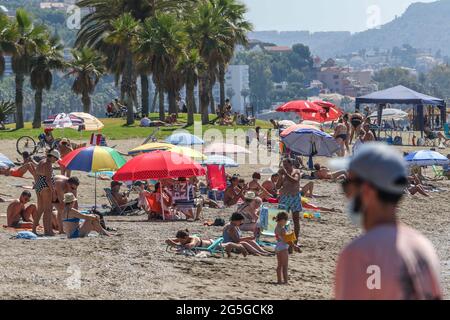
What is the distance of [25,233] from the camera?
14312 millimetres

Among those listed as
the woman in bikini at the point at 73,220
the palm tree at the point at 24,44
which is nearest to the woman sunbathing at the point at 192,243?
the woman in bikini at the point at 73,220

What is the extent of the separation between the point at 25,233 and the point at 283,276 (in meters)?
3.84

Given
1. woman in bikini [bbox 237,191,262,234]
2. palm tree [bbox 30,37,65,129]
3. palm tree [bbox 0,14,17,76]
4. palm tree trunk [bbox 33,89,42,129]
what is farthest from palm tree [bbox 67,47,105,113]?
woman in bikini [bbox 237,191,262,234]

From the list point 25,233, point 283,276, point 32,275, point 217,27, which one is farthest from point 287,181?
point 217,27

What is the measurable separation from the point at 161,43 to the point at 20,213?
94.9ft

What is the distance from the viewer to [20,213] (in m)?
15.9

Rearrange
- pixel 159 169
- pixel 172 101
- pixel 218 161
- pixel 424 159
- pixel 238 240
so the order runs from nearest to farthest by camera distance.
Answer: pixel 238 240 < pixel 159 169 < pixel 218 161 < pixel 424 159 < pixel 172 101

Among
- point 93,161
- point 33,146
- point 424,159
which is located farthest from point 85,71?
point 93,161

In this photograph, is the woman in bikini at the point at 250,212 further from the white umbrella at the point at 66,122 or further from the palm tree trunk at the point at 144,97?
the palm tree trunk at the point at 144,97

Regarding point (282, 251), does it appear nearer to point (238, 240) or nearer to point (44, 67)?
point (238, 240)

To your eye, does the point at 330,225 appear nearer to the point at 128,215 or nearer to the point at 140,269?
the point at 128,215

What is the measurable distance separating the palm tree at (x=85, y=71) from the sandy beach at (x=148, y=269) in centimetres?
3136

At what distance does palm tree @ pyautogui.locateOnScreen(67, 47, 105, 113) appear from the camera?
4912cm
